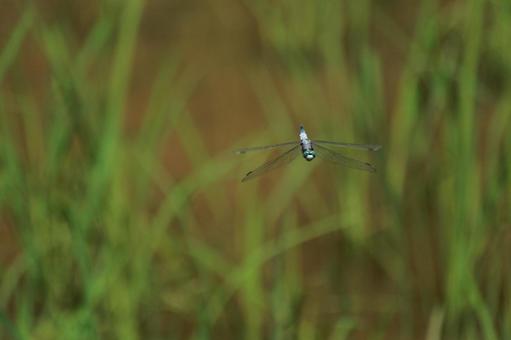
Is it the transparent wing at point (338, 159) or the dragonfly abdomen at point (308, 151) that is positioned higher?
the transparent wing at point (338, 159)

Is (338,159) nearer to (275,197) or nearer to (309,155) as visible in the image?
(309,155)

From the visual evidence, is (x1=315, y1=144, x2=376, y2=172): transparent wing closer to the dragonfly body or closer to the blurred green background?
the dragonfly body

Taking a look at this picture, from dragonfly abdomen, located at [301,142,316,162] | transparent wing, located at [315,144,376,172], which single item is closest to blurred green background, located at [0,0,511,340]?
transparent wing, located at [315,144,376,172]

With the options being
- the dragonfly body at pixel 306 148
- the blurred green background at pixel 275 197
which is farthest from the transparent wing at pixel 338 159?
the blurred green background at pixel 275 197

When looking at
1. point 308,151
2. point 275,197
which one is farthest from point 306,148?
point 275,197

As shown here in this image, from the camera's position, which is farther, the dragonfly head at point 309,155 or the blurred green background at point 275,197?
the blurred green background at point 275,197

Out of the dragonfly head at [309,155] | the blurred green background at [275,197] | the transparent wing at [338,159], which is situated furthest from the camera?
the blurred green background at [275,197]

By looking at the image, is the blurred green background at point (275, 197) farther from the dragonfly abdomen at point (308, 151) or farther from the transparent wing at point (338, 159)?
the dragonfly abdomen at point (308, 151)

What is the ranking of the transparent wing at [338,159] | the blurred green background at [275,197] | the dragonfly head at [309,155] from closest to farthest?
1. the dragonfly head at [309,155]
2. the transparent wing at [338,159]
3. the blurred green background at [275,197]

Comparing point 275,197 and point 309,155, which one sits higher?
point 275,197
